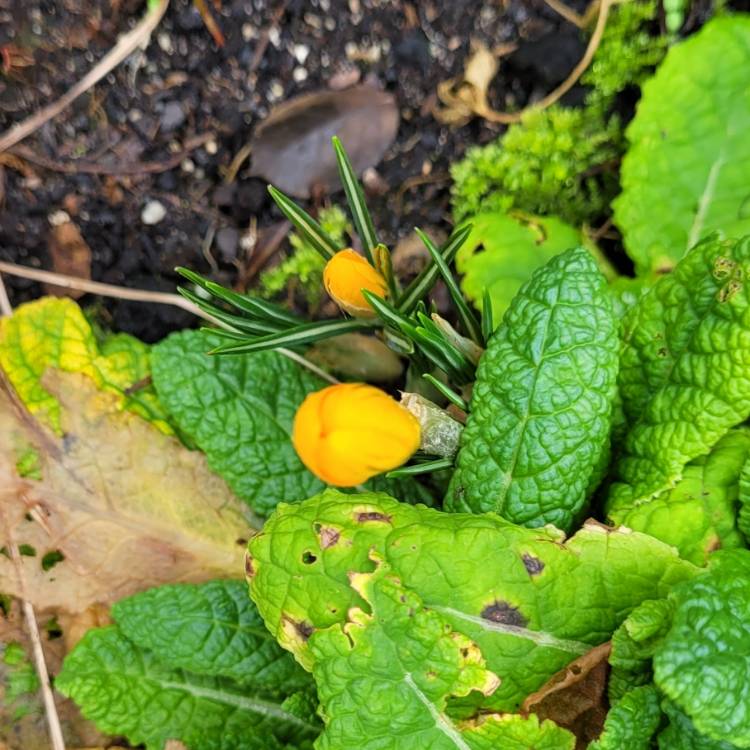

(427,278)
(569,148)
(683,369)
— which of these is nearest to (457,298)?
(427,278)

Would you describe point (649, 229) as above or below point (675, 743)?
above

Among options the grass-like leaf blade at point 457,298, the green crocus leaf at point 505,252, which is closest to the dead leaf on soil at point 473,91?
the green crocus leaf at point 505,252

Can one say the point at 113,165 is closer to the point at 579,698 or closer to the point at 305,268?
the point at 305,268

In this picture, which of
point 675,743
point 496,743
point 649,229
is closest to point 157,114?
point 649,229

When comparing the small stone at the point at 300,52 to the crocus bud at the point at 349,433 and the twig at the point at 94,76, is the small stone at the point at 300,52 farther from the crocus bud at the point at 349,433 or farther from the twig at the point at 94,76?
the crocus bud at the point at 349,433

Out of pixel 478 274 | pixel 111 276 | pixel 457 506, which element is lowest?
pixel 457 506

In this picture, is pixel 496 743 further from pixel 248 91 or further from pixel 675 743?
pixel 248 91
